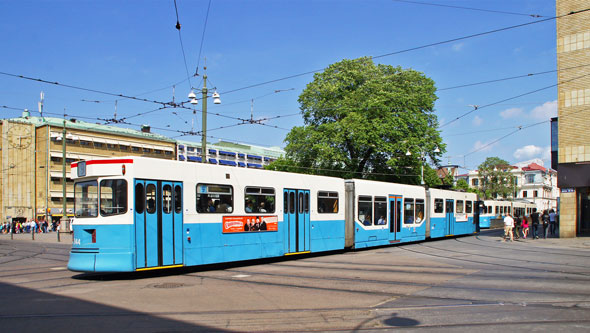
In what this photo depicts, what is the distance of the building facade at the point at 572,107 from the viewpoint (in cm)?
2786

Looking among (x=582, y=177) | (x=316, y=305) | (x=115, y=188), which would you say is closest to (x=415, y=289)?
(x=316, y=305)

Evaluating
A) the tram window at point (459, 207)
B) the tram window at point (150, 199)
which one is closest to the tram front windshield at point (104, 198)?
the tram window at point (150, 199)

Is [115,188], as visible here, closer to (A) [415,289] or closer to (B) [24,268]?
(B) [24,268]

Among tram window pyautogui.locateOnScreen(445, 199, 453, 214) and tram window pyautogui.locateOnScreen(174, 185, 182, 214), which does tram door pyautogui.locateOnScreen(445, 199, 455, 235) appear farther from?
tram window pyautogui.locateOnScreen(174, 185, 182, 214)

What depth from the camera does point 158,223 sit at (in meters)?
12.7

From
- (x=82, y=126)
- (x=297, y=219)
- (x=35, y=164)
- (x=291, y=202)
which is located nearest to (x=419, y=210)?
(x=297, y=219)

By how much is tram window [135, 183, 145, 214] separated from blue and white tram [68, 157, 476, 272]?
0.02 m

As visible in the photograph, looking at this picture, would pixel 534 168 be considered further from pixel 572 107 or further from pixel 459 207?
pixel 572 107

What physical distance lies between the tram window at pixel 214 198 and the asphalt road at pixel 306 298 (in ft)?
5.79

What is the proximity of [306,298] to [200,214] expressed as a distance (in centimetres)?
526

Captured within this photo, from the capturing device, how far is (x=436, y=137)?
3891 centimetres

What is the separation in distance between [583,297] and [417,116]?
29.6 m

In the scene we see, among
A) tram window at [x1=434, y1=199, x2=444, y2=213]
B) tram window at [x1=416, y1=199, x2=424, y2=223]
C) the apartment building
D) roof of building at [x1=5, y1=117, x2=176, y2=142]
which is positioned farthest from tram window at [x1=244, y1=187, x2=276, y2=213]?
roof of building at [x1=5, y1=117, x2=176, y2=142]

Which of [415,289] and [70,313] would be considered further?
[415,289]
